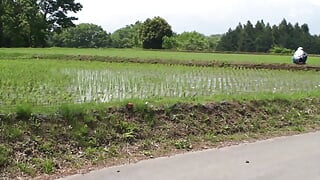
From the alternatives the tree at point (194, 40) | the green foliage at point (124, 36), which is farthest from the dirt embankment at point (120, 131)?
the green foliage at point (124, 36)

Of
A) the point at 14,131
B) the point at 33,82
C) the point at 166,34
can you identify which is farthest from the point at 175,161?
the point at 166,34

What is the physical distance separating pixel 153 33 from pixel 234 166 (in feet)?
170

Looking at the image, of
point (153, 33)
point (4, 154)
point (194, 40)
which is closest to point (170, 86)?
point (4, 154)

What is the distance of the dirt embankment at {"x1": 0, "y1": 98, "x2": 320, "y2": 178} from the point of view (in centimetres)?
628

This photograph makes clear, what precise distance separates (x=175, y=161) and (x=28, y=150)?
1995 millimetres

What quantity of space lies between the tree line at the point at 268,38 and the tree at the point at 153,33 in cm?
1163

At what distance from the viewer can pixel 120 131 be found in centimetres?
748

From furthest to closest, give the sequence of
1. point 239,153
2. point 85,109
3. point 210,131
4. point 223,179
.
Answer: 1. point 210,131
2. point 85,109
3. point 239,153
4. point 223,179

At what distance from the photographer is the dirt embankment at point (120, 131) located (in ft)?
20.6

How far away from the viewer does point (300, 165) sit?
6.41m

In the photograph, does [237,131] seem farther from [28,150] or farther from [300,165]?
[28,150]

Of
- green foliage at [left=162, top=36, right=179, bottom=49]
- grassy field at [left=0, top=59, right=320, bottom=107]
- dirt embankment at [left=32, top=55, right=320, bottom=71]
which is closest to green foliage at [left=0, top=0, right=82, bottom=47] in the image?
green foliage at [left=162, top=36, right=179, bottom=49]

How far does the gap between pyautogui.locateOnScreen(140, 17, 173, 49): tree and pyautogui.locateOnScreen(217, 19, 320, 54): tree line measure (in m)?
11.6

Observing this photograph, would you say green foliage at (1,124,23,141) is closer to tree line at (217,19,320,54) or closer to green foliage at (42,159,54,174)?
green foliage at (42,159,54,174)
